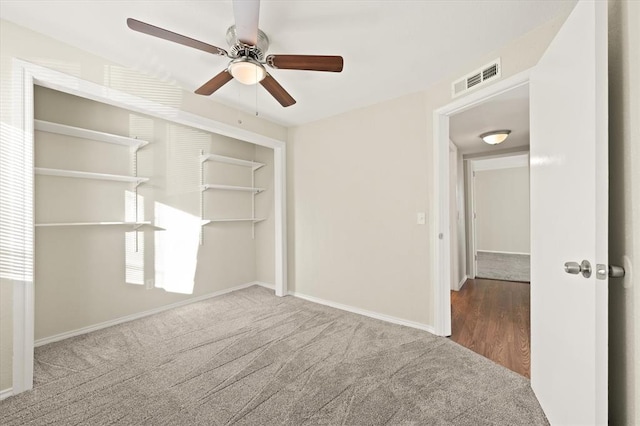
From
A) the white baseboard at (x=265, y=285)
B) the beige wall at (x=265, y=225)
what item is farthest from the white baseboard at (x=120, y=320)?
the beige wall at (x=265, y=225)

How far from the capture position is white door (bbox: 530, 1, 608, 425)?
3.37 feet

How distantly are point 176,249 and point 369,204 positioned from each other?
2594mm

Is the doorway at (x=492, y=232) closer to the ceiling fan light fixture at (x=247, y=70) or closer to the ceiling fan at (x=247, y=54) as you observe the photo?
the ceiling fan at (x=247, y=54)

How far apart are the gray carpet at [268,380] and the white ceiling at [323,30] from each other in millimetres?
2511

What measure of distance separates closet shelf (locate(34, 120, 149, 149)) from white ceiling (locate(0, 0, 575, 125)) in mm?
734

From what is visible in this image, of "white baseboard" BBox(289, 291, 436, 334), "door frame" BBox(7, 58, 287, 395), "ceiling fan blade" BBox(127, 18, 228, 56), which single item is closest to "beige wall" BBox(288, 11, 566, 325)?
"white baseboard" BBox(289, 291, 436, 334)

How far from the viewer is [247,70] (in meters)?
1.75

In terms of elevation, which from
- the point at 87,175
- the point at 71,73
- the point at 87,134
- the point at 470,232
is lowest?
the point at 470,232

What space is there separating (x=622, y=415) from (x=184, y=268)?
12.9 feet

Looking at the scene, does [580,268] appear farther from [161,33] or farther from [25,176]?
[25,176]

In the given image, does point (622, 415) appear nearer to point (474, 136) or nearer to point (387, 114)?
point (387, 114)

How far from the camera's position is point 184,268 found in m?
3.49

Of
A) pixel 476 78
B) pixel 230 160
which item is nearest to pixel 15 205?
pixel 230 160

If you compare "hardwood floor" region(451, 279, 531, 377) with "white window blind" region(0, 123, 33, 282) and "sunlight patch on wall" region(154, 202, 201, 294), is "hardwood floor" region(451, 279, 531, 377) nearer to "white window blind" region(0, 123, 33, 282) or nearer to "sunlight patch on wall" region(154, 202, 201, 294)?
"sunlight patch on wall" region(154, 202, 201, 294)
